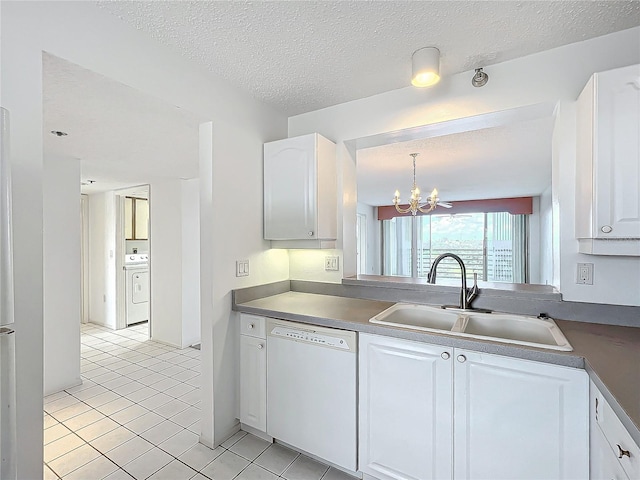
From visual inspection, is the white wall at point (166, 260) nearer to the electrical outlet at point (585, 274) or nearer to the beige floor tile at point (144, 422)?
the beige floor tile at point (144, 422)

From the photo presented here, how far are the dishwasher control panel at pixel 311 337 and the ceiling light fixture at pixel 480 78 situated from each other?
5.26 ft

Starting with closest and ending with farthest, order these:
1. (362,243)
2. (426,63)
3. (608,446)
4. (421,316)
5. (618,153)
→ (608,446), (618,153), (426,63), (421,316), (362,243)

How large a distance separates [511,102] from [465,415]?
A: 1.60 m

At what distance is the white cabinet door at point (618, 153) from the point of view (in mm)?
1281

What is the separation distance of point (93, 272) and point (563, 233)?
571 cm

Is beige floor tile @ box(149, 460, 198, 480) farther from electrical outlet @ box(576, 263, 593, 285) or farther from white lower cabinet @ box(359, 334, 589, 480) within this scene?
electrical outlet @ box(576, 263, 593, 285)

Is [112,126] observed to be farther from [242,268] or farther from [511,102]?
[511,102]

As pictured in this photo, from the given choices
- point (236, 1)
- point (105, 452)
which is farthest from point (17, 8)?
point (105, 452)

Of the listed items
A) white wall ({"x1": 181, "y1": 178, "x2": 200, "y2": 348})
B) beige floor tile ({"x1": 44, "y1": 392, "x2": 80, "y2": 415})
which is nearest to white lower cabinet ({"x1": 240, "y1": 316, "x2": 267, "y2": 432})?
beige floor tile ({"x1": 44, "y1": 392, "x2": 80, "y2": 415})

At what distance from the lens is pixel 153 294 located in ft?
12.9

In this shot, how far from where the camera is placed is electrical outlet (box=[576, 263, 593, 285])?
63.2 inches

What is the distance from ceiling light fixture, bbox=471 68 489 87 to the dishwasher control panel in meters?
1.60

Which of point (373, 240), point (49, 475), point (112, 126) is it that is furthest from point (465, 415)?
point (373, 240)

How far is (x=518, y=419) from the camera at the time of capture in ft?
4.05
